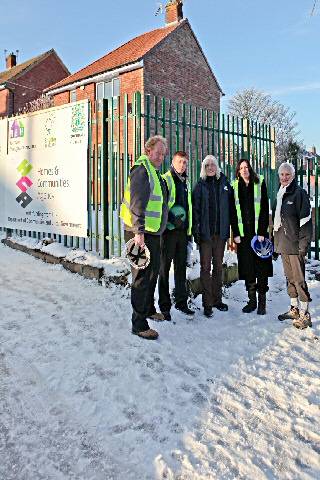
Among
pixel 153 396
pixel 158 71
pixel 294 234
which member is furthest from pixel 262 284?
pixel 158 71

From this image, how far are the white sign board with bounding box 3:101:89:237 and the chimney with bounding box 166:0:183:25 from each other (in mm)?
18210

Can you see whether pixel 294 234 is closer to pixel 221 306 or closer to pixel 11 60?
pixel 221 306

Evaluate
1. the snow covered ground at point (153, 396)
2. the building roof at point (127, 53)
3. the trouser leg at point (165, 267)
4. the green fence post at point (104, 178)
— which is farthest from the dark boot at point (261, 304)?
the building roof at point (127, 53)

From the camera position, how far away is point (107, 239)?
613cm

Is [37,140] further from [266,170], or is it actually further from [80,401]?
[80,401]

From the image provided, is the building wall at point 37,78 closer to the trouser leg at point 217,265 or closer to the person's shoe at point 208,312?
the trouser leg at point 217,265

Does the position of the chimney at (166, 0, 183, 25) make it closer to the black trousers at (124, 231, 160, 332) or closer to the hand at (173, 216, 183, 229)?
the hand at (173, 216, 183, 229)

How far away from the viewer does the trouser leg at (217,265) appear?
16.7 ft

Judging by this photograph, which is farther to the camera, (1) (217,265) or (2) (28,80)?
(2) (28,80)

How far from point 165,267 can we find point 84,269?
186cm

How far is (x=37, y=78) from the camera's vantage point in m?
29.6

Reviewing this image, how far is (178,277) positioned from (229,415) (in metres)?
2.15

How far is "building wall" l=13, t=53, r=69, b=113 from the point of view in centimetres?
2822

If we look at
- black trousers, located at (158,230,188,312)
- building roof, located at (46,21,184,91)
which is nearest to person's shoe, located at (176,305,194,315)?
black trousers, located at (158,230,188,312)
